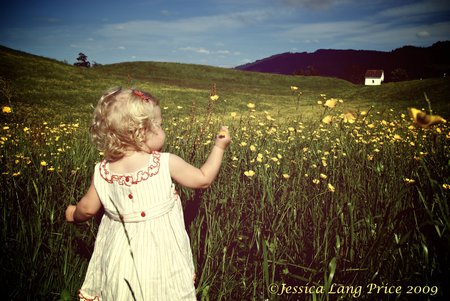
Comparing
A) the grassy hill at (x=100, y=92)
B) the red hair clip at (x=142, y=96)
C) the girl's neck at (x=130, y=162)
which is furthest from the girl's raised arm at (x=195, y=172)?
the grassy hill at (x=100, y=92)

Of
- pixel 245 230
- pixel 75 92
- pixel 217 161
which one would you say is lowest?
pixel 245 230

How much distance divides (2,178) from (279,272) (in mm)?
2384

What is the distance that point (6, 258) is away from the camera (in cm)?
162

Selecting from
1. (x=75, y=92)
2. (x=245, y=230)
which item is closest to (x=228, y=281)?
(x=245, y=230)

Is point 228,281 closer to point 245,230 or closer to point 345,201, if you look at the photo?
point 245,230

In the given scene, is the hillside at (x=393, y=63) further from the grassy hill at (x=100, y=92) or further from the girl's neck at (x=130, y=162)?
the girl's neck at (x=130, y=162)

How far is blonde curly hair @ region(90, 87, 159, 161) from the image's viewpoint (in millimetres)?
1506

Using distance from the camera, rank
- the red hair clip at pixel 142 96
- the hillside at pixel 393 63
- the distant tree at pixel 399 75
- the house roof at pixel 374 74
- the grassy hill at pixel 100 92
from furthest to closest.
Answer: the hillside at pixel 393 63 → the house roof at pixel 374 74 → the distant tree at pixel 399 75 → the grassy hill at pixel 100 92 → the red hair clip at pixel 142 96

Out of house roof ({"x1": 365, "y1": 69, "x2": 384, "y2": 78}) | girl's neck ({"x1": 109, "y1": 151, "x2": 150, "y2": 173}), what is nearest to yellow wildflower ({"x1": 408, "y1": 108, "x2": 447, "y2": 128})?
girl's neck ({"x1": 109, "y1": 151, "x2": 150, "y2": 173})

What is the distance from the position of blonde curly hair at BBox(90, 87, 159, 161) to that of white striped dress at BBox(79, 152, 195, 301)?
135mm

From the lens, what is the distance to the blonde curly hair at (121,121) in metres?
1.51

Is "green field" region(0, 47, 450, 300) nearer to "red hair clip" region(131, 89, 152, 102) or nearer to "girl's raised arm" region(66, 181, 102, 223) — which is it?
"girl's raised arm" region(66, 181, 102, 223)

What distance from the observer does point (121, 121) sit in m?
1.51

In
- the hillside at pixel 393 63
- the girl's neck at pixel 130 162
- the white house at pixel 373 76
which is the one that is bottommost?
the girl's neck at pixel 130 162
